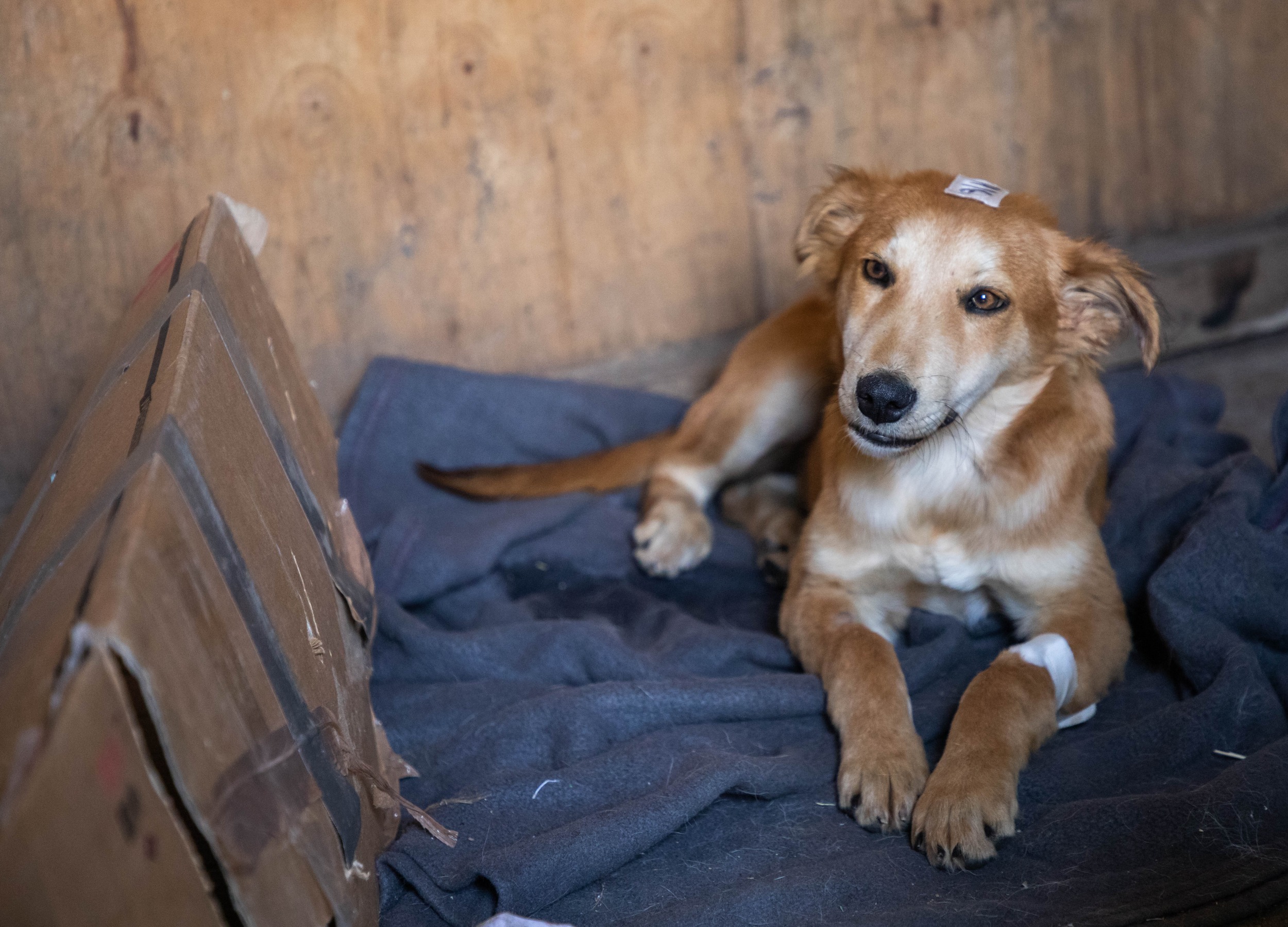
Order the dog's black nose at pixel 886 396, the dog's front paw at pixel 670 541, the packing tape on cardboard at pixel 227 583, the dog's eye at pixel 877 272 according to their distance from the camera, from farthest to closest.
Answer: the dog's front paw at pixel 670 541
the dog's eye at pixel 877 272
the dog's black nose at pixel 886 396
the packing tape on cardboard at pixel 227 583

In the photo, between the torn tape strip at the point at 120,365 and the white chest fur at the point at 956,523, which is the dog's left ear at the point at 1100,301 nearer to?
the white chest fur at the point at 956,523

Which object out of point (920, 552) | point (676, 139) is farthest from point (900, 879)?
point (676, 139)

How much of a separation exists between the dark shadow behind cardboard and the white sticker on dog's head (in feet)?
4.98

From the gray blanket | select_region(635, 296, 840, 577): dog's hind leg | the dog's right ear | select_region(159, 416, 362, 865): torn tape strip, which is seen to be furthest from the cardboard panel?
select_region(635, 296, 840, 577): dog's hind leg

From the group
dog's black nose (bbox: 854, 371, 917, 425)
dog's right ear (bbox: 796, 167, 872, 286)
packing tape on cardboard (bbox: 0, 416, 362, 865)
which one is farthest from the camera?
dog's right ear (bbox: 796, 167, 872, 286)

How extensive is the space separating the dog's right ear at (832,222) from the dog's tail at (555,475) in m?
0.91

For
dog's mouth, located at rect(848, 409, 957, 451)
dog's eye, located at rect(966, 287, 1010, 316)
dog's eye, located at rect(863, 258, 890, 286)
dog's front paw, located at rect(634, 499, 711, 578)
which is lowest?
dog's front paw, located at rect(634, 499, 711, 578)

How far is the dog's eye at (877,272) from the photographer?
7.17 ft

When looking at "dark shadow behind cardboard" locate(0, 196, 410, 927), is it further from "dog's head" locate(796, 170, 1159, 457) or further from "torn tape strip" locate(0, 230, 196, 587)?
"dog's head" locate(796, 170, 1159, 457)

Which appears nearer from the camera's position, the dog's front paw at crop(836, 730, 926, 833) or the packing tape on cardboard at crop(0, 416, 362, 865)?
the packing tape on cardboard at crop(0, 416, 362, 865)

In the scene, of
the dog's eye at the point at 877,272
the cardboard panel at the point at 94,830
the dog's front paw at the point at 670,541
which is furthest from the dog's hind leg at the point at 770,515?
the cardboard panel at the point at 94,830

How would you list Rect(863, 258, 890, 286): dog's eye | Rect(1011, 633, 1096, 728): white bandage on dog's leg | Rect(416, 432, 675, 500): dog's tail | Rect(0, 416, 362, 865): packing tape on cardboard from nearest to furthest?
Rect(0, 416, 362, 865): packing tape on cardboard
Rect(1011, 633, 1096, 728): white bandage on dog's leg
Rect(863, 258, 890, 286): dog's eye
Rect(416, 432, 675, 500): dog's tail

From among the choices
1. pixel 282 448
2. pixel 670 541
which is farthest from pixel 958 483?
pixel 282 448

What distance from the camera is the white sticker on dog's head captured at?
2.20 metres
